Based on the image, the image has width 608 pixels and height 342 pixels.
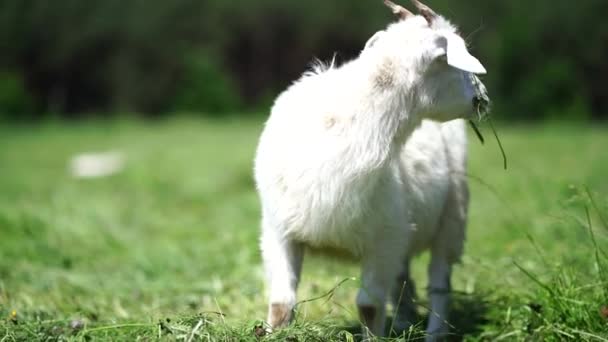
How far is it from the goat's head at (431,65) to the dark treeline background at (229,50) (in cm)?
2098

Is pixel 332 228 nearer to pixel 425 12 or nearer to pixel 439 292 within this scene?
pixel 425 12

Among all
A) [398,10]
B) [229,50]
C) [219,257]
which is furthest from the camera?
[229,50]

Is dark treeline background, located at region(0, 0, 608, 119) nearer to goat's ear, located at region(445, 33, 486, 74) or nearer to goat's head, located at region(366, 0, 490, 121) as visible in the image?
goat's head, located at region(366, 0, 490, 121)

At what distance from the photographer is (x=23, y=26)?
24.2 m

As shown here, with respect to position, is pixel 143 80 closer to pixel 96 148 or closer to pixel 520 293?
pixel 96 148

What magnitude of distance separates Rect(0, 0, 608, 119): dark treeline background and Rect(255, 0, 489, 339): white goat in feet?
68.9

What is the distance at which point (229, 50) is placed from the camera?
1164 inches

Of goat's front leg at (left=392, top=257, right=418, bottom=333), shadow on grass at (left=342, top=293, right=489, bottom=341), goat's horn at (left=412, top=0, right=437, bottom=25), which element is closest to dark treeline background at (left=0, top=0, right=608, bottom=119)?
goat's front leg at (left=392, top=257, right=418, bottom=333)

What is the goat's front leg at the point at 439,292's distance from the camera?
4.01 metres

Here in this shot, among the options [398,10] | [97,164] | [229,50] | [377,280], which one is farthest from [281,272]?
[229,50]

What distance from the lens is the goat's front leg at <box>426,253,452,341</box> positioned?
4008 mm

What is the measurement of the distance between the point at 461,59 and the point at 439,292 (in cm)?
156

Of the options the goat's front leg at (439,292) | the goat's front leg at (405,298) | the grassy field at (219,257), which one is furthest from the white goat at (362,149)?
the goat's front leg at (405,298)

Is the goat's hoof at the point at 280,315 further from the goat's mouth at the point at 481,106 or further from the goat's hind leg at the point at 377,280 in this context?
the goat's mouth at the point at 481,106
